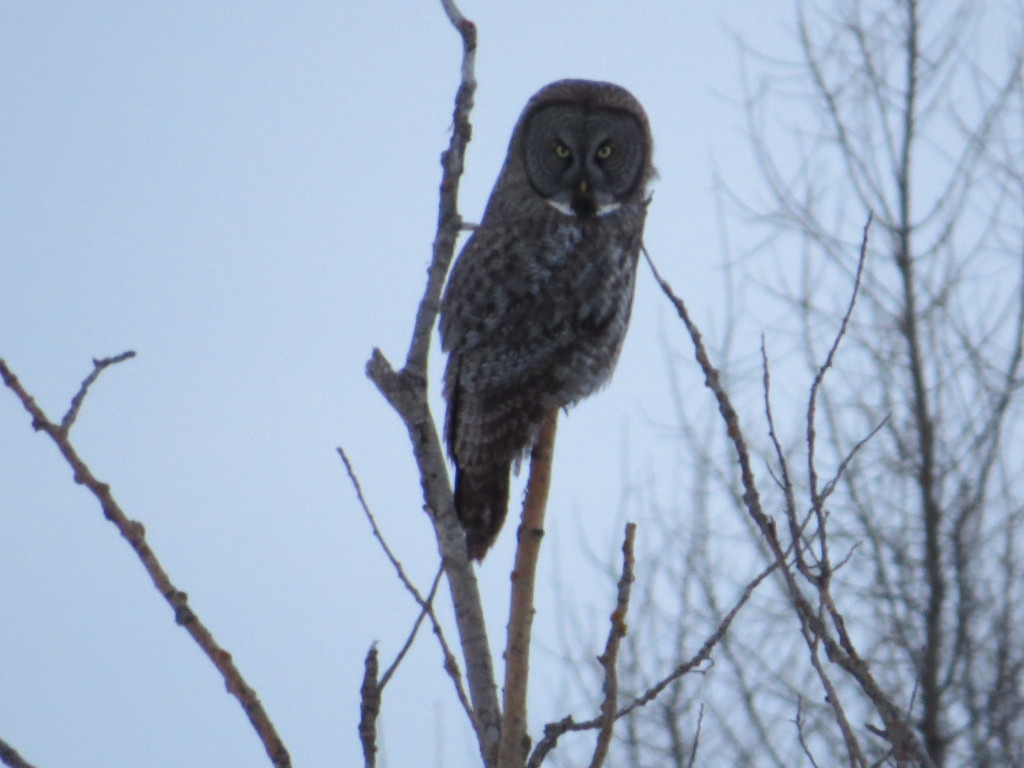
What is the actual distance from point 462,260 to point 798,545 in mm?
2176

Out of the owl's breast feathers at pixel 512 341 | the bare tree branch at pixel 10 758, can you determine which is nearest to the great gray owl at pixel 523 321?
the owl's breast feathers at pixel 512 341

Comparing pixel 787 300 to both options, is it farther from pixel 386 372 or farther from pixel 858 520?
pixel 386 372

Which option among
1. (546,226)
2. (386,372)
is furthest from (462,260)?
(386,372)

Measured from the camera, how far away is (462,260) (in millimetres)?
3830

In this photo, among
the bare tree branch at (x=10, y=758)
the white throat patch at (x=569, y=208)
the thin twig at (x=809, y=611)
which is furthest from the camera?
the white throat patch at (x=569, y=208)

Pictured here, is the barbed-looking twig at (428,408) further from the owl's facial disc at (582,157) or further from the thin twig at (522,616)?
the owl's facial disc at (582,157)

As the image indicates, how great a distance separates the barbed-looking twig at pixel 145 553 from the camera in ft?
4.82

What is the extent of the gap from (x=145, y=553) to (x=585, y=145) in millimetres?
2944

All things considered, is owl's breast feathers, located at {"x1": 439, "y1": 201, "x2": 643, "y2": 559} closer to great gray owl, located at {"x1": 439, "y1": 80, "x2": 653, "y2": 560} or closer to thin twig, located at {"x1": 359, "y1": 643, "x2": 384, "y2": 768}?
great gray owl, located at {"x1": 439, "y1": 80, "x2": 653, "y2": 560}

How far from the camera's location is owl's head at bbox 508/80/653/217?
409cm

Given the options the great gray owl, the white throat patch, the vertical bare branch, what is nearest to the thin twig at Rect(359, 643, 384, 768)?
the vertical bare branch

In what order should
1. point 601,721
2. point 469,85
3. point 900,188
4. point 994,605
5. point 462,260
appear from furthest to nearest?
point 900,188 → point 994,605 → point 462,260 → point 469,85 → point 601,721

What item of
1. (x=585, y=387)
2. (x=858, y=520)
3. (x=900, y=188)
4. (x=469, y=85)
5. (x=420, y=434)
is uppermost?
(x=900, y=188)

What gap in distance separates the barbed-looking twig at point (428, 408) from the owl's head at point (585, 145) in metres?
2.01
